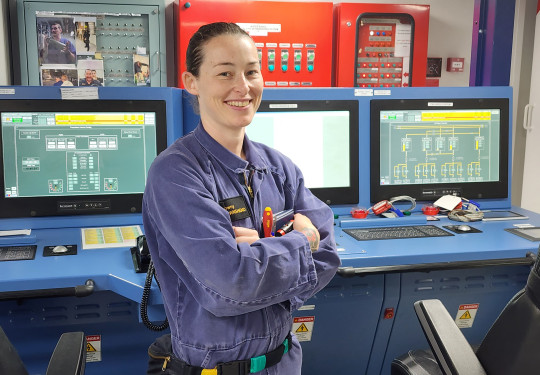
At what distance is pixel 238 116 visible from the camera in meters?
1.35

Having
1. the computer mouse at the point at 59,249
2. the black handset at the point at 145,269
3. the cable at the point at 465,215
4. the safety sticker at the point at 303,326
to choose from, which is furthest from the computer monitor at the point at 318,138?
the computer mouse at the point at 59,249

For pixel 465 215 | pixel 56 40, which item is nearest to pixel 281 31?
pixel 56 40

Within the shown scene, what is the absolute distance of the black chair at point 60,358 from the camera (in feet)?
3.60

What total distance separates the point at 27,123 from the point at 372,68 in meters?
2.75

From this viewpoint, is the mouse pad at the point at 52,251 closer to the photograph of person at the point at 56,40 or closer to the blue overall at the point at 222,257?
the blue overall at the point at 222,257

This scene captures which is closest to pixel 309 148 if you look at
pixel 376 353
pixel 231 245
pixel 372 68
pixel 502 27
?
pixel 376 353

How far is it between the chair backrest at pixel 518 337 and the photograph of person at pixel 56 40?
129 inches

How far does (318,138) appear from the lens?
241 cm

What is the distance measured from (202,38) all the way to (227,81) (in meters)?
0.13

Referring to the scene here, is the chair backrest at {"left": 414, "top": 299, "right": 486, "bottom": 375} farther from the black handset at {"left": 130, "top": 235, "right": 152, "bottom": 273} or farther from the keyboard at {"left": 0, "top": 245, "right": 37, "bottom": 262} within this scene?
the keyboard at {"left": 0, "top": 245, "right": 37, "bottom": 262}

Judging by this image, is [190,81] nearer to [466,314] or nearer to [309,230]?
[309,230]

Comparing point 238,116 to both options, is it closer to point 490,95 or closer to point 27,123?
point 27,123

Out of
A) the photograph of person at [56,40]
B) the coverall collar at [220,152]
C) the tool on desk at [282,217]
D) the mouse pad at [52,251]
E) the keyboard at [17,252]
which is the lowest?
the keyboard at [17,252]

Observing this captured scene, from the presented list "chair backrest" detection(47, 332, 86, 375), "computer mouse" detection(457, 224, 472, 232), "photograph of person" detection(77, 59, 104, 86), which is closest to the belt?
"chair backrest" detection(47, 332, 86, 375)
